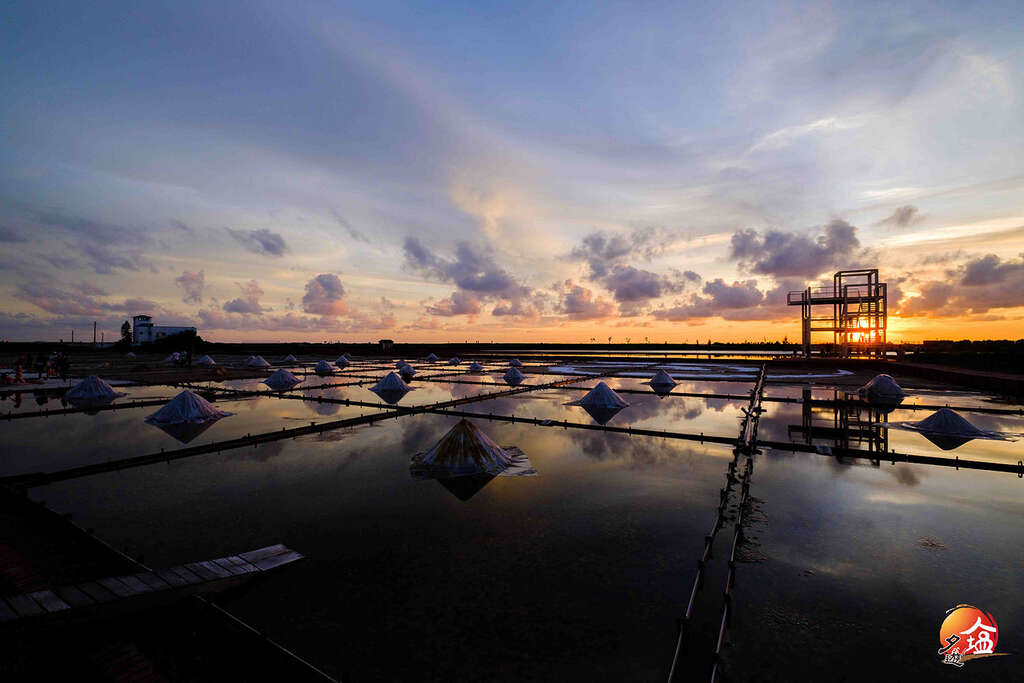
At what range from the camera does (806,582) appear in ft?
26.8

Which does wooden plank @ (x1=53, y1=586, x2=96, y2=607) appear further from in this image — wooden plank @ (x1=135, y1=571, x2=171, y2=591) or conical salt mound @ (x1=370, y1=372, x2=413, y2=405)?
conical salt mound @ (x1=370, y1=372, x2=413, y2=405)

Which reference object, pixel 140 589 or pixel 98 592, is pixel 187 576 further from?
Answer: pixel 98 592

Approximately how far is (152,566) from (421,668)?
6.39m

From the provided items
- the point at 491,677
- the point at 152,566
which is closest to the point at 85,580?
the point at 152,566

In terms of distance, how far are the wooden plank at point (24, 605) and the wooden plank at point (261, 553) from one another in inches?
120

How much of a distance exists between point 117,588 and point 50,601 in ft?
2.55

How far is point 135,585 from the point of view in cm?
712

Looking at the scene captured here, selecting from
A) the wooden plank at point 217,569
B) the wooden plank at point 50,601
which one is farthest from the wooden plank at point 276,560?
the wooden plank at point 50,601

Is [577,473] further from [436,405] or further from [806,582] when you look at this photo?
[436,405]

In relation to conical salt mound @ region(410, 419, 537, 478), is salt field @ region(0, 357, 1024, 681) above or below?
below

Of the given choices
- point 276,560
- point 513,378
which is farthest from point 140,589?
point 513,378

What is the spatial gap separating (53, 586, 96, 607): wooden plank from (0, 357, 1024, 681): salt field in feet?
6.09

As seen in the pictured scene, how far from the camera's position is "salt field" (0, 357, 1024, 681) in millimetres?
6539

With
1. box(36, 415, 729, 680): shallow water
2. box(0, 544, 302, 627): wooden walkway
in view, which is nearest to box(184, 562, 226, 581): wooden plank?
box(0, 544, 302, 627): wooden walkway
